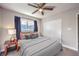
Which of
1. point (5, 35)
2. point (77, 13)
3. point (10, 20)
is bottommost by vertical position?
point (5, 35)

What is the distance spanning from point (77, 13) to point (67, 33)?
0.45 m

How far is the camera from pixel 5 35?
1330 millimetres

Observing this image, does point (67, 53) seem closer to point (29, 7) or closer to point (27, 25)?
point (27, 25)

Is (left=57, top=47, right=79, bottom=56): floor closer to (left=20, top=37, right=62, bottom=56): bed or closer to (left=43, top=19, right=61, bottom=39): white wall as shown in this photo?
(left=20, top=37, right=62, bottom=56): bed

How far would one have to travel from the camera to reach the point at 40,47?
4.47 ft

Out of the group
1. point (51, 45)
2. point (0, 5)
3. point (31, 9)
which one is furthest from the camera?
point (51, 45)

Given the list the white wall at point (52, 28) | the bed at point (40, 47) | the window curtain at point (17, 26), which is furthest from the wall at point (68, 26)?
the window curtain at point (17, 26)

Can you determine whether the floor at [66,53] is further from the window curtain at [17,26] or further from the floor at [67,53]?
the window curtain at [17,26]

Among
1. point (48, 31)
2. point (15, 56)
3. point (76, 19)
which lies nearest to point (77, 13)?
point (76, 19)

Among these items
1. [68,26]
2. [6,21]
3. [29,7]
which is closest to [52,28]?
[68,26]

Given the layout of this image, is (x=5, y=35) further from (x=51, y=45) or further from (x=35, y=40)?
(x=51, y=45)

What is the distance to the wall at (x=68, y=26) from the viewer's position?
147 centimetres

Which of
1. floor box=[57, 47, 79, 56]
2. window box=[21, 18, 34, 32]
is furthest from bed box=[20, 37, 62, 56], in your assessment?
window box=[21, 18, 34, 32]

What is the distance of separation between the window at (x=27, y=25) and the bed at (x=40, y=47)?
0.21 m
